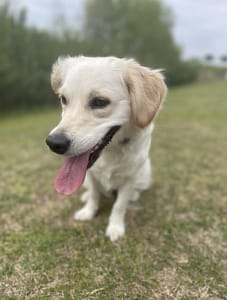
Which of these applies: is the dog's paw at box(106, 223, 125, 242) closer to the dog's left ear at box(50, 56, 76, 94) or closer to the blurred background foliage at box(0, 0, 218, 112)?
the dog's left ear at box(50, 56, 76, 94)

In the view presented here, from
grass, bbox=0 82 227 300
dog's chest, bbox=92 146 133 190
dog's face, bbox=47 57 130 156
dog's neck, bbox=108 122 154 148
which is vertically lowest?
grass, bbox=0 82 227 300

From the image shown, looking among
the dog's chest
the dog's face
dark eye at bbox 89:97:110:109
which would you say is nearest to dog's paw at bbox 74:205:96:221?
the dog's chest

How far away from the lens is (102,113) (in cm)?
188

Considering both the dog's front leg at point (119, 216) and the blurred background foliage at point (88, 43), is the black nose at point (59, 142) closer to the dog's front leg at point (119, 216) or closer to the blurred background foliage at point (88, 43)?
the dog's front leg at point (119, 216)

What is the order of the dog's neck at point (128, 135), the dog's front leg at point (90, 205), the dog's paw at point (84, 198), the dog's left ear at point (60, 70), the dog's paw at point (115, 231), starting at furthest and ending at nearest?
the dog's paw at point (84, 198) < the dog's front leg at point (90, 205) < the dog's paw at point (115, 231) < the dog's left ear at point (60, 70) < the dog's neck at point (128, 135)

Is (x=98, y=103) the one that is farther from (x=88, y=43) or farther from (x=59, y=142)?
(x=88, y=43)

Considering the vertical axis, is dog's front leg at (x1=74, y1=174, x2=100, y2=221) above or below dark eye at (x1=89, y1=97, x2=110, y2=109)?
below

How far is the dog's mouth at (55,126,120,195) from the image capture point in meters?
1.96

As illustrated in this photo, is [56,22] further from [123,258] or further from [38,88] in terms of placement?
[123,258]

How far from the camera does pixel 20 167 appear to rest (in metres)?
3.90

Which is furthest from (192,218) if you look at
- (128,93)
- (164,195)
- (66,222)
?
(128,93)

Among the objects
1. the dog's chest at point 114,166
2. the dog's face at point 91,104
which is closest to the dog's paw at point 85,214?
the dog's chest at point 114,166

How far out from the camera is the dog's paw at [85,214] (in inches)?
102

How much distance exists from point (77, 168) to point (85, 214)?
29.1 inches
